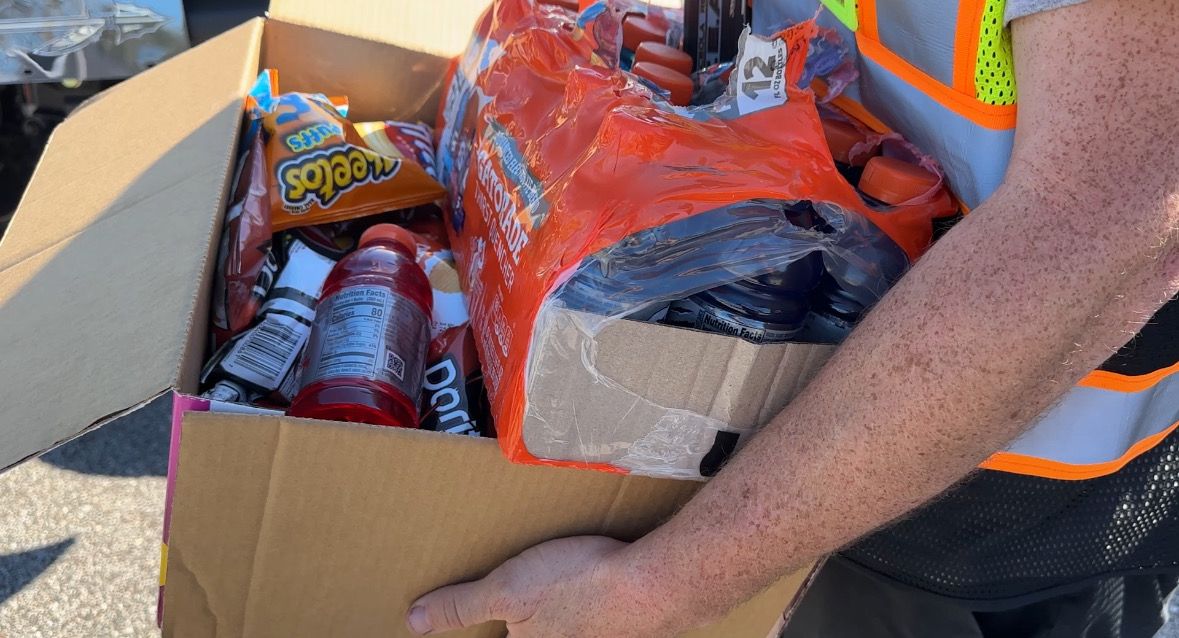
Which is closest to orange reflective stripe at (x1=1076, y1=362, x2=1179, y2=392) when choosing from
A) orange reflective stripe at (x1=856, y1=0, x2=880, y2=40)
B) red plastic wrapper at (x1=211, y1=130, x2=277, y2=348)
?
orange reflective stripe at (x1=856, y1=0, x2=880, y2=40)

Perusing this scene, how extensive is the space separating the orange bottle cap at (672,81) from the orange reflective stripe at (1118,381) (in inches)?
21.8

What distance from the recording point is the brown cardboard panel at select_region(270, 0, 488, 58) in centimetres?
165

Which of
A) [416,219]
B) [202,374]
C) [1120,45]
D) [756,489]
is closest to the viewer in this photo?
[1120,45]

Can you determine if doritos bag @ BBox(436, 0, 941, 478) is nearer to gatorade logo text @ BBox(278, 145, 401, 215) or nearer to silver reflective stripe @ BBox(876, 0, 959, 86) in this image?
silver reflective stripe @ BBox(876, 0, 959, 86)

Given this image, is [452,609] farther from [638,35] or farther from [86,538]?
[86,538]

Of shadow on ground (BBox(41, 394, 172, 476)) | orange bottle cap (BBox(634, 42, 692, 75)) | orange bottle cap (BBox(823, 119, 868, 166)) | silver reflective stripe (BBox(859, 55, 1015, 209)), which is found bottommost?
shadow on ground (BBox(41, 394, 172, 476))

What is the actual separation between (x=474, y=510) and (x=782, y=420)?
13.2 inches

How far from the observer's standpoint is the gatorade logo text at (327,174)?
4.51 ft

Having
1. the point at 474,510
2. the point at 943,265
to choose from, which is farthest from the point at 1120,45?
the point at 474,510

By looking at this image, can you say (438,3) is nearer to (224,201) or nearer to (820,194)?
(224,201)

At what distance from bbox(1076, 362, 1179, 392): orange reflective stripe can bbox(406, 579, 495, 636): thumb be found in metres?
0.64

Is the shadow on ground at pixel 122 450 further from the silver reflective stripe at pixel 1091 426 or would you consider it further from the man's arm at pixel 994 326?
the silver reflective stripe at pixel 1091 426

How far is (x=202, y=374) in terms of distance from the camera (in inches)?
44.7

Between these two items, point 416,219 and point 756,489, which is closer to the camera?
point 756,489
